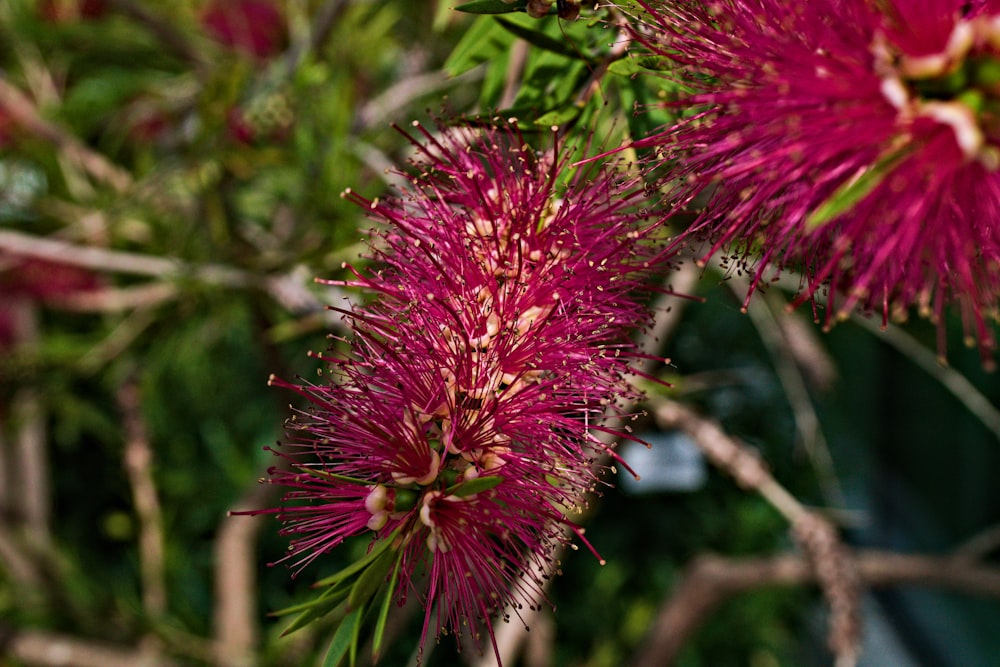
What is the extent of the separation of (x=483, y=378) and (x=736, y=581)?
892 mm

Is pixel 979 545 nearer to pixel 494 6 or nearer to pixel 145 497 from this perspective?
pixel 494 6

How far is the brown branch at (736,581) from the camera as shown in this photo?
1079 mm

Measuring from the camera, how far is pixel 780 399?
253cm

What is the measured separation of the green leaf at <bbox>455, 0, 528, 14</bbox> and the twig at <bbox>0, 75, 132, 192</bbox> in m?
1.20

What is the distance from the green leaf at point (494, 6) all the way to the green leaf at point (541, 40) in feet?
0.18

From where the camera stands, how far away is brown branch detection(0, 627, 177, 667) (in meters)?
1.34

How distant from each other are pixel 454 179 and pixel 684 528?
6.56 feet

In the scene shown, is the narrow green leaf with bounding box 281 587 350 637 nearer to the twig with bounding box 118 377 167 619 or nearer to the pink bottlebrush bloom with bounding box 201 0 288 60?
the twig with bounding box 118 377 167 619

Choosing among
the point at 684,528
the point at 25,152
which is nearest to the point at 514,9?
the point at 25,152

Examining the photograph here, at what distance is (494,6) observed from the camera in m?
0.36

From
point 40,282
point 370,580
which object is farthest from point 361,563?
→ point 40,282

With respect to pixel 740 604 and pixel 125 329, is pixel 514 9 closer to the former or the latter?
pixel 125 329

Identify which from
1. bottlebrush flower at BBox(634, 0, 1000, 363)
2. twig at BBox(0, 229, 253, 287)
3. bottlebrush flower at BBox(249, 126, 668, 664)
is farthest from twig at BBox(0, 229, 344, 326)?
bottlebrush flower at BBox(634, 0, 1000, 363)

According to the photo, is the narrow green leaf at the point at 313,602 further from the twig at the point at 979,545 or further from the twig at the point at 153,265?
the twig at the point at 979,545
